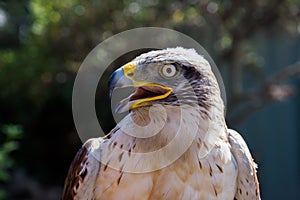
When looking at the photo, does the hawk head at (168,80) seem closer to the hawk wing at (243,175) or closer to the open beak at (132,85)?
the open beak at (132,85)

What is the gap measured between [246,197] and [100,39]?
443 centimetres

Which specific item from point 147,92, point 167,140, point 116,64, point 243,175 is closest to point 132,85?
point 147,92

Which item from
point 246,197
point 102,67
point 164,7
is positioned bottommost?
point 246,197

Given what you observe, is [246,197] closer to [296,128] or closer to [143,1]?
[143,1]

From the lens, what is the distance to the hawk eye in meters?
2.91

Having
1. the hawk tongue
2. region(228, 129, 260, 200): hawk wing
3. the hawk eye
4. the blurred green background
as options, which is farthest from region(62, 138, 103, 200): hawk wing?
the blurred green background

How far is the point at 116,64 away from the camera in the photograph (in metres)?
7.32

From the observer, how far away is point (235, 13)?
25.5ft

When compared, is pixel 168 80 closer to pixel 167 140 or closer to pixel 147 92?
pixel 147 92

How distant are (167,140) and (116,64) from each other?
14.4 feet

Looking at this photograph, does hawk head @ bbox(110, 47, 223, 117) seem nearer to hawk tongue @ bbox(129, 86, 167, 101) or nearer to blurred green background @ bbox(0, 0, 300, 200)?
hawk tongue @ bbox(129, 86, 167, 101)

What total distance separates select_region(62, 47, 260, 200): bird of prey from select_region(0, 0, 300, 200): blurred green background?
9.50 feet

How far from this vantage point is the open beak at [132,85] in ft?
9.25

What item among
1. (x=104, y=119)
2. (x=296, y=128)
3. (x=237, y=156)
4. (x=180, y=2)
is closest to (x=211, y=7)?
(x=180, y=2)
